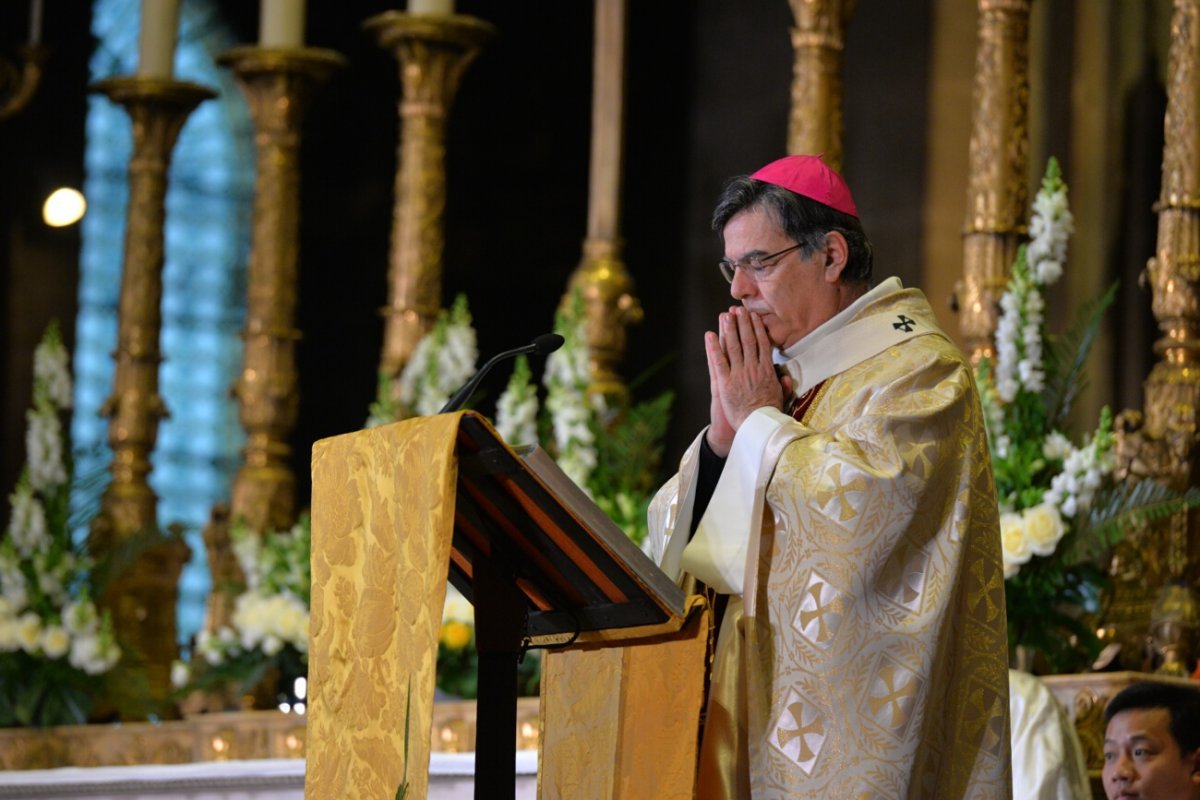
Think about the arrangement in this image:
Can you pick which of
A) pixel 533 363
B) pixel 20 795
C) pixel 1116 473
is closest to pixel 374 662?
pixel 20 795

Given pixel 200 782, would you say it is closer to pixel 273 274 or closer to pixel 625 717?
pixel 625 717

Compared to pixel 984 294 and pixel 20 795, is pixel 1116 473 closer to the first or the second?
pixel 984 294

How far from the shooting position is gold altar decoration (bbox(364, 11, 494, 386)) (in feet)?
23.5

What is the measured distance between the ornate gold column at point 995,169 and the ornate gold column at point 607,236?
1.23 m

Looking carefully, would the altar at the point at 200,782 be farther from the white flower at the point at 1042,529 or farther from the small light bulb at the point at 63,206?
the small light bulb at the point at 63,206

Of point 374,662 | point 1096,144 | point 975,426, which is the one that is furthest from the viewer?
point 1096,144

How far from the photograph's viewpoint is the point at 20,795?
5.34m

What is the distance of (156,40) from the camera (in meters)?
7.44

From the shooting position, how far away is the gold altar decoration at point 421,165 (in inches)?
282

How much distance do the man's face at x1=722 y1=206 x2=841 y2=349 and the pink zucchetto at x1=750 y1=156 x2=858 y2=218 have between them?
0.07 meters

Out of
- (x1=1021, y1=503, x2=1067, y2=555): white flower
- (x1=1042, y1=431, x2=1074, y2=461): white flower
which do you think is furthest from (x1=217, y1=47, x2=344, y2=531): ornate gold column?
(x1=1021, y1=503, x2=1067, y2=555): white flower

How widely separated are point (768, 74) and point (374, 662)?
17.6 ft

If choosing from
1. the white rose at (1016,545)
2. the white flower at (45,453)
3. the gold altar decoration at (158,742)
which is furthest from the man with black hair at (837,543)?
the white flower at (45,453)

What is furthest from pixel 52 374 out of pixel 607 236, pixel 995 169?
pixel 995 169
